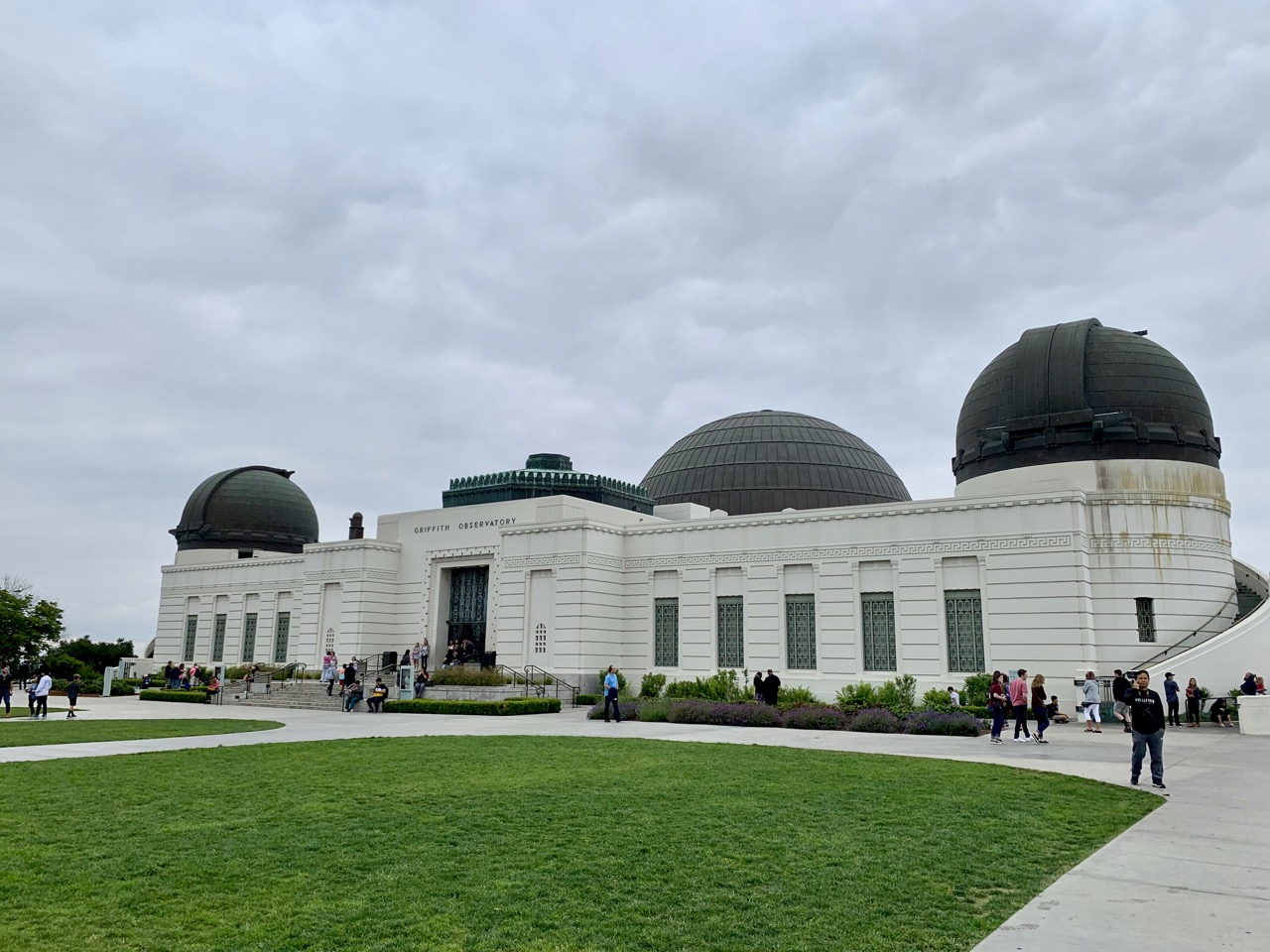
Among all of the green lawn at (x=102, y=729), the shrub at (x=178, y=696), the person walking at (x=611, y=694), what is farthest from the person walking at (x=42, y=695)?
the person walking at (x=611, y=694)

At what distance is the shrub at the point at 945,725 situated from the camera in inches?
845

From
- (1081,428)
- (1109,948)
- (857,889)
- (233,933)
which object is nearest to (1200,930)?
(1109,948)

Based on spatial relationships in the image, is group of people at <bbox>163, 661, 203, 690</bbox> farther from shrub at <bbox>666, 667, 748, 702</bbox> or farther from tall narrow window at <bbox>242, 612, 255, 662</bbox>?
shrub at <bbox>666, 667, 748, 702</bbox>

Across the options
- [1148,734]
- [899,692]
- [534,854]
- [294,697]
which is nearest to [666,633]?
[899,692]

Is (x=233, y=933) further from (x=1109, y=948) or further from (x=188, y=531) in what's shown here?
(x=188, y=531)

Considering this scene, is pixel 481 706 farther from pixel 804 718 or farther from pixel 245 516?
pixel 245 516

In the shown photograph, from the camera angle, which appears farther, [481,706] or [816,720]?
[481,706]

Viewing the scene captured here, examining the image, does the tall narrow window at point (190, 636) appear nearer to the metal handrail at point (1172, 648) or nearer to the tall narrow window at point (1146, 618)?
the tall narrow window at point (1146, 618)

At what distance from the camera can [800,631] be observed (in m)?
31.1

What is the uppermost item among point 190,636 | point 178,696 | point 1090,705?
point 190,636

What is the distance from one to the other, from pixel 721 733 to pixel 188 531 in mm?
42086

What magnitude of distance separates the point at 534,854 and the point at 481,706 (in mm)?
20569

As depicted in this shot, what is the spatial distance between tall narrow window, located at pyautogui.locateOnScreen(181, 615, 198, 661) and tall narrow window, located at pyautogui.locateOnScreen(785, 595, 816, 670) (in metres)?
33.6

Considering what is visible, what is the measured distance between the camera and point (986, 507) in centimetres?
2828
